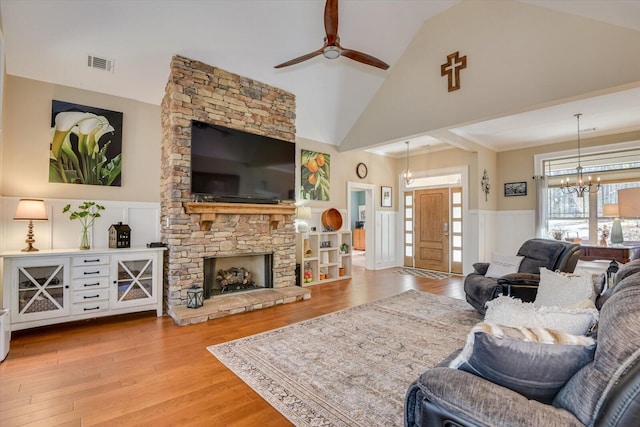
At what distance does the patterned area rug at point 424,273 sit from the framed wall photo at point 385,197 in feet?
5.21

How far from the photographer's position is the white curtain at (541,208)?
6316mm

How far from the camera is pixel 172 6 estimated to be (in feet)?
10.7

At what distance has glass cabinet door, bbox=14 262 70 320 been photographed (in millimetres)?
3111

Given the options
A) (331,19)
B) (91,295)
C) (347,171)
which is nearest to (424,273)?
(347,171)

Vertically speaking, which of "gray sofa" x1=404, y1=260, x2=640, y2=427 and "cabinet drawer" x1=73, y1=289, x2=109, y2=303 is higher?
"gray sofa" x1=404, y1=260, x2=640, y2=427

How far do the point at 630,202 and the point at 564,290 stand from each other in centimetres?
317

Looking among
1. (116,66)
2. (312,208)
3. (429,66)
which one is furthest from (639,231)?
(116,66)

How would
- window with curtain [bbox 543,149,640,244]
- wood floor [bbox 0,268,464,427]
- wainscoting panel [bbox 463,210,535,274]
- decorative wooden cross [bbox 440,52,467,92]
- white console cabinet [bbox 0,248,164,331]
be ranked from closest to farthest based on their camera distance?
1. wood floor [bbox 0,268,464,427]
2. white console cabinet [bbox 0,248,164,331]
3. decorative wooden cross [bbox 440,52,467,92]
4. window with curtain [bbox 543,149,640,244]
5. wainscoting panel [bbox 463,210,535,274]

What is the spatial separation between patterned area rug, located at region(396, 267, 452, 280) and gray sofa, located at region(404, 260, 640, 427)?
5524 millimetres

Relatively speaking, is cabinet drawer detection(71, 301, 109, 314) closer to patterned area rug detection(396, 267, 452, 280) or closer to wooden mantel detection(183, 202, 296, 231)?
wooden mantel detection(183, 202, 296, 231)

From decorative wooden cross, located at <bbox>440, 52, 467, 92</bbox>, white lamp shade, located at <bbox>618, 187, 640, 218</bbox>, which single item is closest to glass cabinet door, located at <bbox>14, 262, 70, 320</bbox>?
decorative wooden cross, located at <bbox>440, 52, 467, 92</bbox>

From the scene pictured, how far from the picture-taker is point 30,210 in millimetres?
3311

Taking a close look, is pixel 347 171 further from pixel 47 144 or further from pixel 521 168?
pixel 47 144

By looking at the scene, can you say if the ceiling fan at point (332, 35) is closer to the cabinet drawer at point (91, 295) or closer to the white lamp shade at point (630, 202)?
the cabinet drawer at point (91, 295)
